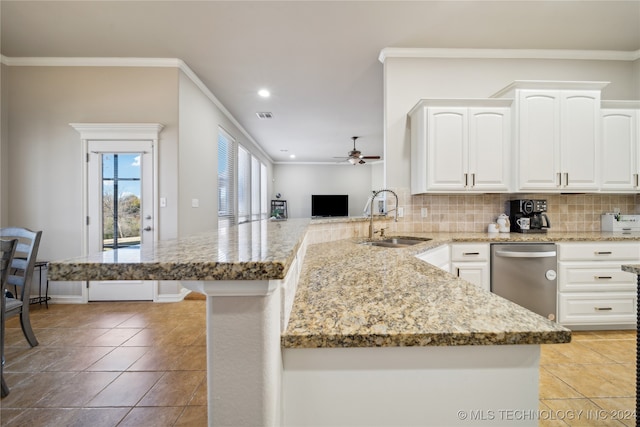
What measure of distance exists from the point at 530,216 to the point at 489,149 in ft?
2.78

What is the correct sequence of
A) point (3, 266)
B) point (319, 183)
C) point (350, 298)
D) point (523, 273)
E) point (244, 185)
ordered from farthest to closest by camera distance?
point (319, 183), point (244, 185), point (523, 273), point (3, 266), point (350, 298)

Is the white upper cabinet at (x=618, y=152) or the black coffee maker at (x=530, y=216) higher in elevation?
the white upper cabinet at (x=618, y=152)

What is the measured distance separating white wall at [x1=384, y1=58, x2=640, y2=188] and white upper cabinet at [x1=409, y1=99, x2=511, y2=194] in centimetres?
40

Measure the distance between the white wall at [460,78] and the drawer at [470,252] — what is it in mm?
1135

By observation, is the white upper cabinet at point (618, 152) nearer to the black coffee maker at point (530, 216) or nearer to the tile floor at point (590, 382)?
the black coffee maker at point (530, 216)

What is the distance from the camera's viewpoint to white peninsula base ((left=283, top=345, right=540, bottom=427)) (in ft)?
2.16

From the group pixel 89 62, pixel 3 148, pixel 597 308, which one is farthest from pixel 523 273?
pixel 3 148

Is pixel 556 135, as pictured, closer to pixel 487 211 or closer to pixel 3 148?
pixel 487 211

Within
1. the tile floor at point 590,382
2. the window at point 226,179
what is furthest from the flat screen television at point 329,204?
the tile floor at point 590,382

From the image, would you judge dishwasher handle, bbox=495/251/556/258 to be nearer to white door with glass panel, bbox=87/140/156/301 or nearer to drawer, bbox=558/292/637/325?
drawer, bbox=558/292/637/325

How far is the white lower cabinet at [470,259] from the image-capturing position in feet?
8.25

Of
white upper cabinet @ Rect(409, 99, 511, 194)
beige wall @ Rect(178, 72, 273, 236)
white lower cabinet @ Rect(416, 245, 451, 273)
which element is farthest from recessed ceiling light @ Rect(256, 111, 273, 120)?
white lower cabinet @ Rect(416, 245, 451, 273)

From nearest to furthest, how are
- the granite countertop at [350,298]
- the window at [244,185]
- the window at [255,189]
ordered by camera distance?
1. the granite countertop at [350,298]
2. the window at [244,185]
3. the window at [255,189]

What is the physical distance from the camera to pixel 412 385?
0.66 m
